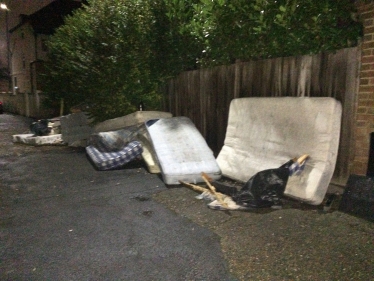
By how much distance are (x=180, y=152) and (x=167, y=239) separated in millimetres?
2227

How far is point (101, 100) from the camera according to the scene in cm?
798

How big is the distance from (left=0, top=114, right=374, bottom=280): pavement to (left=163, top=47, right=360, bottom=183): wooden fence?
3.78 ft

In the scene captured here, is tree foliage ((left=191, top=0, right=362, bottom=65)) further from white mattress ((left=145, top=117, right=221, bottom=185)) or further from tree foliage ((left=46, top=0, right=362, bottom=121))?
white mattress ((left=145, top=117, right=221, bottom=185))

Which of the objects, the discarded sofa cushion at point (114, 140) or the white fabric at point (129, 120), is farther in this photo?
the white fabric at point (129, 120)

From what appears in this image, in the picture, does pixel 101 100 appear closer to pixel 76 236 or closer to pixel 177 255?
pixel 76 236

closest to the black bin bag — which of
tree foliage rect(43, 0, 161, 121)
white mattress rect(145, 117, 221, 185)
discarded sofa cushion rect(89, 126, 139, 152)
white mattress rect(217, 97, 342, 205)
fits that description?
white mattress rect(217, 97, 342, 205)

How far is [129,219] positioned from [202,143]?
228 centimetres

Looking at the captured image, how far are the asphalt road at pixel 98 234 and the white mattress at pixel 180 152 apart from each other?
1.14ft

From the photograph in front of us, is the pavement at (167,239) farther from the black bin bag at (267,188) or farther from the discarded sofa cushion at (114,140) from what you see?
the discarded sofa cushion at (114,140)

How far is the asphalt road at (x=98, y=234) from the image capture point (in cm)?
261

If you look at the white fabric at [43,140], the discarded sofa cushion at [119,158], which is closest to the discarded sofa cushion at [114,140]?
the discarded sofa cushion at [119,158]

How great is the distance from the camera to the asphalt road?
2605mm

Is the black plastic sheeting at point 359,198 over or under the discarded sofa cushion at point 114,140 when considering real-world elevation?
under

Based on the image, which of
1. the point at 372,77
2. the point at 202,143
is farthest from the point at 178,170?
the point at 372,77
